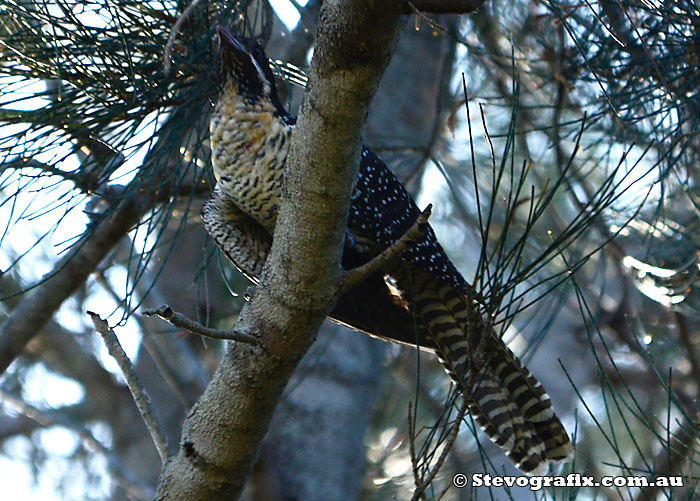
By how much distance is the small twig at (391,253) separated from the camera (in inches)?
64.4

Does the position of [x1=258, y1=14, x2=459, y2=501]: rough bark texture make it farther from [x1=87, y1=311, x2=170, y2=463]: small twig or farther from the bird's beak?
[x1=87, y1=311, x2=170, y2=463]: small twig

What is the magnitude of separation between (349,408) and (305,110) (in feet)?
8.90

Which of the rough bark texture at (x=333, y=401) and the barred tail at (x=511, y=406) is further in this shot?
the rough bark texture at (x=333, y=401)

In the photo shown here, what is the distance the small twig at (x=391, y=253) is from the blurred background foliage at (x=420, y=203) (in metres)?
0.14

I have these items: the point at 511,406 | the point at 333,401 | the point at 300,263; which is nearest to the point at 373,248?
the point at 511,406

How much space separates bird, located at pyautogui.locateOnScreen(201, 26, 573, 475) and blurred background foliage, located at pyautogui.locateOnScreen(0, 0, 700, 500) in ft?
0.42

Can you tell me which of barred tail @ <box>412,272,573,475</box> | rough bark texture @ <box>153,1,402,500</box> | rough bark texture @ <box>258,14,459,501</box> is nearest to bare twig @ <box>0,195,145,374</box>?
rough bark texture @ <box>258,14,459,501</box>

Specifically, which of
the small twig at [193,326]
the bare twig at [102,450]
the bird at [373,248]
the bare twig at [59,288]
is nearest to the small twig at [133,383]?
the small twig at [193,326]

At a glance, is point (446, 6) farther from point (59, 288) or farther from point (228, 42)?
point (59, 288)

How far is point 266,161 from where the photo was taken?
8.86 feet

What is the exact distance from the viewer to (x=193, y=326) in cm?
169

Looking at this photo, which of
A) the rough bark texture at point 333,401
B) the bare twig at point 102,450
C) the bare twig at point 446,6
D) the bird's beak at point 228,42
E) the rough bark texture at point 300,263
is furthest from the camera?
the bare twig at point 102,450

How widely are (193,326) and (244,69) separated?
1.30 meters

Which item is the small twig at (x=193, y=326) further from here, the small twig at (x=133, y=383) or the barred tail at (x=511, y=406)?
the barred tail at (x=511, y=406)
